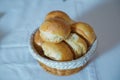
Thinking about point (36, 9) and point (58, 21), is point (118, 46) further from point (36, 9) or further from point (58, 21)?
point (36, 9)

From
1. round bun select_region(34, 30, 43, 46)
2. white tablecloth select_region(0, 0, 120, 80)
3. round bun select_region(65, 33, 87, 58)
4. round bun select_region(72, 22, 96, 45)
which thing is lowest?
white tablecloth select_region(0, 0, 120, 80)

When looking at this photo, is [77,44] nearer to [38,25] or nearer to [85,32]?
[85,32]

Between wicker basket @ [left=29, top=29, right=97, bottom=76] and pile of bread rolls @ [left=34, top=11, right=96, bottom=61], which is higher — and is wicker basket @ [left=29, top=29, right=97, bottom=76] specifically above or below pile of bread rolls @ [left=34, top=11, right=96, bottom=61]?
below

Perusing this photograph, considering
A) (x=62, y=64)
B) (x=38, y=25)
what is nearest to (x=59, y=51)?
(x=62, y=64)

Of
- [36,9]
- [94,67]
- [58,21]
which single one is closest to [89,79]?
[94,67]
